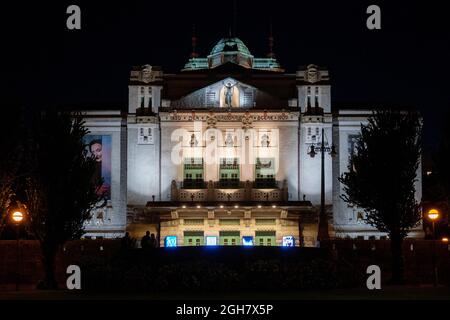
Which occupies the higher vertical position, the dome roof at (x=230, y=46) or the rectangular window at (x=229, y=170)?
the dome roof at (x=230, y=46)

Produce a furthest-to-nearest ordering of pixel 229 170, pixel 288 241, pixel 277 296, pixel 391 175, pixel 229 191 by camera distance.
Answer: pixel 229 170
pixel 229 191
pixel 288 241
pixel 391 175
pixel 277 296

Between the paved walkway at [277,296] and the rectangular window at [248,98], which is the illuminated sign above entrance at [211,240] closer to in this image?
the rectangular window at [248,98]

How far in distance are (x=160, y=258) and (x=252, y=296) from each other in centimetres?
711

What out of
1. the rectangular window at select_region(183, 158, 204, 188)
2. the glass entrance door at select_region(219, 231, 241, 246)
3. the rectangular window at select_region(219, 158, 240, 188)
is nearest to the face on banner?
the rectangular window at select_region(183, 158, 204, 188)

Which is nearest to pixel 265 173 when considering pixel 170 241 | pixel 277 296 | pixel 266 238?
pixel 266 238

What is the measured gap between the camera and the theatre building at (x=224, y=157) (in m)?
76.4

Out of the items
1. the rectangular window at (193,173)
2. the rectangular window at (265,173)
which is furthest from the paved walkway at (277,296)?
the rectangular window at (193,173)

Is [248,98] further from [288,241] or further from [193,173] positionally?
[288,241]

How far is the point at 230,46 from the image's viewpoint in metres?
91.5

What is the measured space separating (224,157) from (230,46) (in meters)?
17.0

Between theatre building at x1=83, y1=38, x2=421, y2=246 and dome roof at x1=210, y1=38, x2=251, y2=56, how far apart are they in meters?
9.13

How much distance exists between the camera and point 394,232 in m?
51.9

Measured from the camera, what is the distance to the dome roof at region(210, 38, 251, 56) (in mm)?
91438

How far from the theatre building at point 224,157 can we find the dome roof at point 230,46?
30.0 ft
